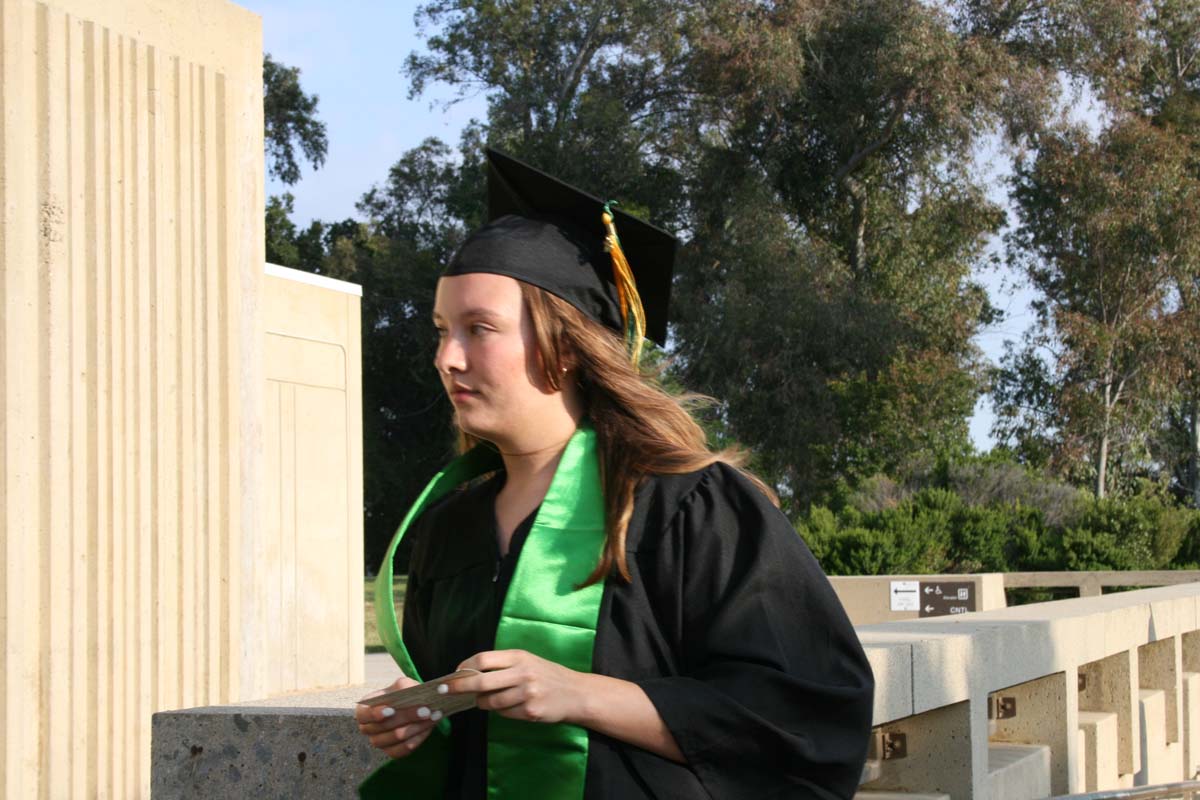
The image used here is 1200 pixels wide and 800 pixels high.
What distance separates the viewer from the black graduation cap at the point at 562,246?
2203mm

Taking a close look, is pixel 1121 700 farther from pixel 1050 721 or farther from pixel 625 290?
pixel 625 290

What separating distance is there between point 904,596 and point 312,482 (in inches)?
215

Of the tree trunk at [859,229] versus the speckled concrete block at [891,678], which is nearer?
the speckled concrete block at [891,678]

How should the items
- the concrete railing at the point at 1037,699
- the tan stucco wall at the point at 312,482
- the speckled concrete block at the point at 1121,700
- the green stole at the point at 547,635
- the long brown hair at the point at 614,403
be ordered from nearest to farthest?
the green stole at the point at 547,635
the long brown hair at the point at 614,403
the concrete railing at the point at 1037,699
the speckled concrete block at the point at 1121,700
the tan stucco wall at the point at 312,482

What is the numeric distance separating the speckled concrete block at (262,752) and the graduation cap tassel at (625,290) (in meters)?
0.89

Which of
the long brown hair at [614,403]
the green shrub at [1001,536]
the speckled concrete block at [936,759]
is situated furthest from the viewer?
the green shrub at [1001,536]

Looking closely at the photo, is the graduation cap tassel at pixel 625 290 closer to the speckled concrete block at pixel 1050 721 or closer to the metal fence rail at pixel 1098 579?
the speckled concrete block at pixel 1050 721

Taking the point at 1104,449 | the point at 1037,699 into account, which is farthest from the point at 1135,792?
the point at 1104,449

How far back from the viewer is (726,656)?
6.26 feet

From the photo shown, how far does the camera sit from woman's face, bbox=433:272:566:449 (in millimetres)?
2137

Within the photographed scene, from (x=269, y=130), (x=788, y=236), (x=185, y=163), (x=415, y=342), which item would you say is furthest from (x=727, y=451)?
(x=269, y=130)

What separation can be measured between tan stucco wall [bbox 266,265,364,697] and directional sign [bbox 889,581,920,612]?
15.7ft

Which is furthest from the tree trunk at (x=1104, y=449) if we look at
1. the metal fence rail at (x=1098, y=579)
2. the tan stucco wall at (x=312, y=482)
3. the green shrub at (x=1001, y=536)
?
the tan stucco wall at (x=312, y=482)

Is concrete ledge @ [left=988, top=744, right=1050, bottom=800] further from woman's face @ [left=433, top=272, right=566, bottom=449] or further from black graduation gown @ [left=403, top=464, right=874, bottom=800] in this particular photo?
woman's face @ [left=433, top=272, right=566, bottom=449]
